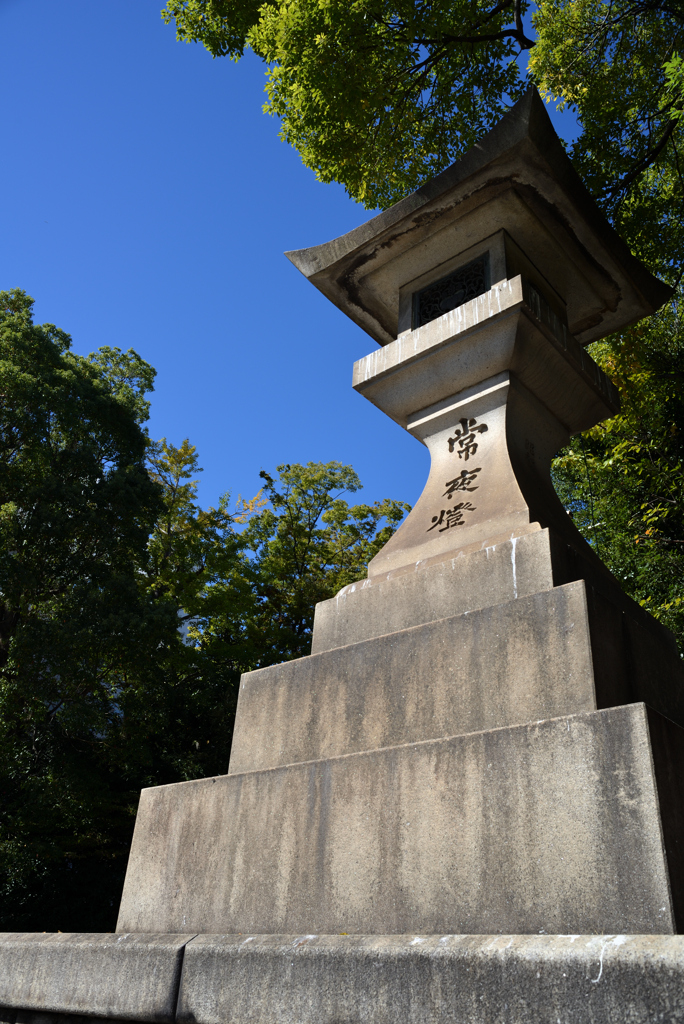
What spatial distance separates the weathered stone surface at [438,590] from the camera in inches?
113

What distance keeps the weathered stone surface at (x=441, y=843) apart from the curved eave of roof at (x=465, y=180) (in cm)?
317

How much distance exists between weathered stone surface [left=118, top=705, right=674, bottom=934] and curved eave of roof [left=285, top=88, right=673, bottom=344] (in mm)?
3170

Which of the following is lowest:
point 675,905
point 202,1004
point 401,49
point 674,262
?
point 202,1004

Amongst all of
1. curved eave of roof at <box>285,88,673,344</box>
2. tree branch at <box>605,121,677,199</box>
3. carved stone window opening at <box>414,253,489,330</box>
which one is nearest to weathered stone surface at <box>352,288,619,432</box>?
carved stone window opening at <box>414,253,489,330</box>

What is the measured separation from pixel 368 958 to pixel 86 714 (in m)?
9.65

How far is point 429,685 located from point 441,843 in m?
0.63

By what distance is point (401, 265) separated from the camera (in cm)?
450

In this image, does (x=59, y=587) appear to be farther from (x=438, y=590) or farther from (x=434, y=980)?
(x=434, y=980)

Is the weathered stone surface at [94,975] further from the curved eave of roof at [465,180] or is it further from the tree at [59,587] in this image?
the tree at [59,587]

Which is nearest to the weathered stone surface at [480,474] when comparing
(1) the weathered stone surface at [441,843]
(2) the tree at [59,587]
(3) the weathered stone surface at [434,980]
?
(1) the weathered stone surface at [441,843]

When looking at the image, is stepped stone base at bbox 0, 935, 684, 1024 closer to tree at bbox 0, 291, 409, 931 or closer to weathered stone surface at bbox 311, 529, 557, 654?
weathered stone surface at bbox 311, 529, 557, 654

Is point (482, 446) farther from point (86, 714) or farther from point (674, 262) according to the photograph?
point (86, 714)

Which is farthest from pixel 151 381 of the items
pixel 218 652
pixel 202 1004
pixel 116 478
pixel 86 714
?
pixel 202 1004

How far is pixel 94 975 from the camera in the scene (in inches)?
97.2
